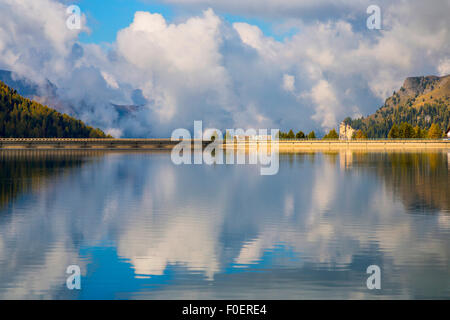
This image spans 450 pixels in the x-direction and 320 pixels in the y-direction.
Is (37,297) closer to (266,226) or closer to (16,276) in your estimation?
(16,276)

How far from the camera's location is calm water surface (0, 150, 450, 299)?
53.6 ft

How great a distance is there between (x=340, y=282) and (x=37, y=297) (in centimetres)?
964

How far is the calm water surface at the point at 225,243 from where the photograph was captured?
1634 centimetres

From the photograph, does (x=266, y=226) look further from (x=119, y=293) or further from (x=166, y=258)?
(x=119, y=293)

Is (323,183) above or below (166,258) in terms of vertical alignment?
above

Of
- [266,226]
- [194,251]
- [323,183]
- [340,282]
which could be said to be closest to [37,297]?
[194,251]

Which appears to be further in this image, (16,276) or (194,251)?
(194,251)

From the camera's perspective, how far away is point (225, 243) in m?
22.8
